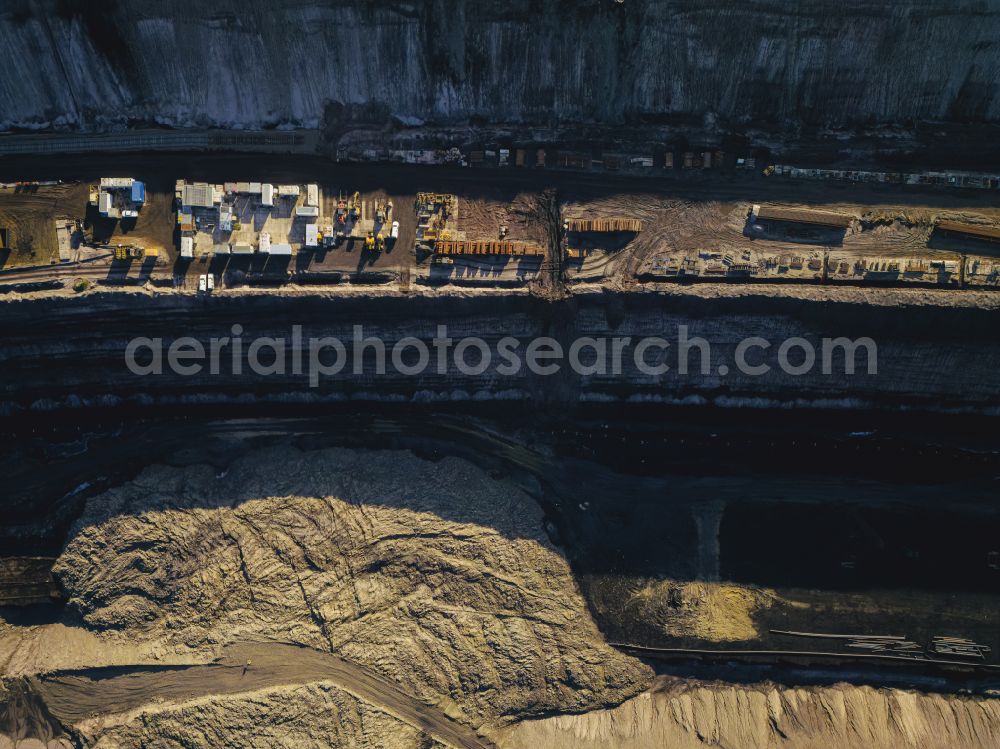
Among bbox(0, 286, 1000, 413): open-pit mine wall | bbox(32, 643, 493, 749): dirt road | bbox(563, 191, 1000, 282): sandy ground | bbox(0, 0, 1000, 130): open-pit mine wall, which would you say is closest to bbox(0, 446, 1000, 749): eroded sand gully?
bbox(32, 643, 493, 749): dirt road

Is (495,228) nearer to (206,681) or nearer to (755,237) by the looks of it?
(755,237)

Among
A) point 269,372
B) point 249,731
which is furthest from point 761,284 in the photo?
point 249,731

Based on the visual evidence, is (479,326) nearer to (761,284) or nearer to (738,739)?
(761,284)

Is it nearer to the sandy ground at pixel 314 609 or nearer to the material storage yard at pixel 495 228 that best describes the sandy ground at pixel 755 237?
the material storage yard at pixel 495 228

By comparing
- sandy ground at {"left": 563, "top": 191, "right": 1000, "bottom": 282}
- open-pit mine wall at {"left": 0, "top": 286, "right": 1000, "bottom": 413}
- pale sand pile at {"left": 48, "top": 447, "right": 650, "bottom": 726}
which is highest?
sandy ground at {"left": 563, "top": 191, "right": 1000, "bottom": 282}

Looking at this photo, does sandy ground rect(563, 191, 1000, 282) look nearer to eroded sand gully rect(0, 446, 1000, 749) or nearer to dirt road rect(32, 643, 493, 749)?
eroded sand gully rect(0, 446, 1000, 749)

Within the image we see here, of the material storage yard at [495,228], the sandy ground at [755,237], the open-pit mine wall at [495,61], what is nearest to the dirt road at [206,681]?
the material storage yard at [495,228]
